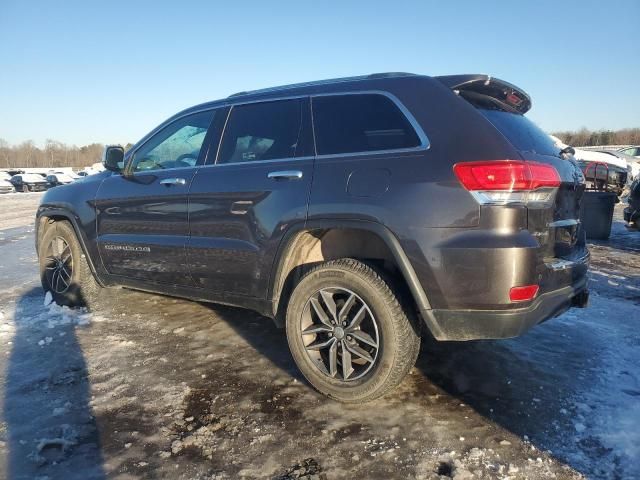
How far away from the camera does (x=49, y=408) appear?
8.96 ft

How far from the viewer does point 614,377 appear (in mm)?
3102

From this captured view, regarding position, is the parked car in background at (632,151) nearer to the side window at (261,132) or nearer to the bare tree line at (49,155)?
the side window at (261,132)

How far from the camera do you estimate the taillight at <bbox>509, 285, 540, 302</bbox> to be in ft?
7.78

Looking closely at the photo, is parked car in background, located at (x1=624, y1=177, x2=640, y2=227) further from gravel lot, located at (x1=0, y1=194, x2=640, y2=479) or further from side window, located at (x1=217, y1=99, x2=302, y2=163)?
side window, located at (x1=217, y1=99, x2=302, y2=163)

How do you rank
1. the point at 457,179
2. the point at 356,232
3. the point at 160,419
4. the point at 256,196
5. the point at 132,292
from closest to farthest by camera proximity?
the point at 457,179 < the point at 160,419 < the point at 356,232 < the point at 256,196 < the point at 132,292

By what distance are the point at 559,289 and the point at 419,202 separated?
3.20 ft

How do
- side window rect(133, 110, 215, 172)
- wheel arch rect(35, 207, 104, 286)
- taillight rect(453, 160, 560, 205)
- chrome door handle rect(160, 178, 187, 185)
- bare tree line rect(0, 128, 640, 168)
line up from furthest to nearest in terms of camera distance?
1. bare tree line rect(0, 128, 640, 168)
2. wheel arch rect(35, 207, 104, 286)
3. side window rect(133, 110, 215, 172)
4. chrome door handle rect(160, 178, 187, 185)
5. taillight rect(453, 160, 560, 205)

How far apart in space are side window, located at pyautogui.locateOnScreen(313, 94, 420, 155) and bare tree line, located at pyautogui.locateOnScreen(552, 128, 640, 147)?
45449mm

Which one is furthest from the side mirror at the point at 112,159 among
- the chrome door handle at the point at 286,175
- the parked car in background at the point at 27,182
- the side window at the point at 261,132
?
the parked car in background at the point at 27,182

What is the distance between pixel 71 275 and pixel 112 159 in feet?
4.32

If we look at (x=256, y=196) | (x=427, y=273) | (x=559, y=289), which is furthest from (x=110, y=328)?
(x=559, y=289)

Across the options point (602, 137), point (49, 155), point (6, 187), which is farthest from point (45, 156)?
point (602, 137)

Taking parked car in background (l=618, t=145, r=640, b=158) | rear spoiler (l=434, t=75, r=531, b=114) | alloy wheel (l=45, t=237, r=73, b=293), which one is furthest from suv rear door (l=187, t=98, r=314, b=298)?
parked car in background (l=618, t=145, r=640, b=158)

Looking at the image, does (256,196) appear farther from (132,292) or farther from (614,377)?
(132,292)
